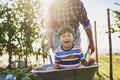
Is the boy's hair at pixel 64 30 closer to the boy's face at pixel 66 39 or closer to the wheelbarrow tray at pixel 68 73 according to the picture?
the boy's face at pixel 66 39

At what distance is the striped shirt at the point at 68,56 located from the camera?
3.51 meters

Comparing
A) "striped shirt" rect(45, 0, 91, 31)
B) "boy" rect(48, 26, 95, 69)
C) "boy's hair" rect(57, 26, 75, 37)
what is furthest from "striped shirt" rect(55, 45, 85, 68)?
"striped shirt" rect(45, 0, 91, 31)

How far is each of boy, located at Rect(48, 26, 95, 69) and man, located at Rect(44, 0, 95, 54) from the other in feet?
0.22

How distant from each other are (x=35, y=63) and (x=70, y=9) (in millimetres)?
12440

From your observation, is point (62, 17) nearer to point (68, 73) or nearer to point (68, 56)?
point (68, 56)

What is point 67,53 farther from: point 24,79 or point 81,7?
point 24,79

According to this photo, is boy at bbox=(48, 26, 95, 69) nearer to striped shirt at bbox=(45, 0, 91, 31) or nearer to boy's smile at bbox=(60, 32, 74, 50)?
boy's smile at bbox=(60, 32, 74, 50)

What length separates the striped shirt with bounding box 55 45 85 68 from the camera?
3.51 metres

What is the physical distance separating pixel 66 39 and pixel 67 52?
12 centimetres

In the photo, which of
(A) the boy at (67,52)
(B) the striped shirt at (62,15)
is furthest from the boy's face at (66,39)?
(B) the striped shirt at (62,15)

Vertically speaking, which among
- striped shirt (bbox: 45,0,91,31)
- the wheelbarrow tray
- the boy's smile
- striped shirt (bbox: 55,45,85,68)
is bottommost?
the wheelbarrow tray

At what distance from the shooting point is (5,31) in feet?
53.4

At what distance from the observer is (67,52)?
11.6ft

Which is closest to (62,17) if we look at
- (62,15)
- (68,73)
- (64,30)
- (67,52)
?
(62,15)
